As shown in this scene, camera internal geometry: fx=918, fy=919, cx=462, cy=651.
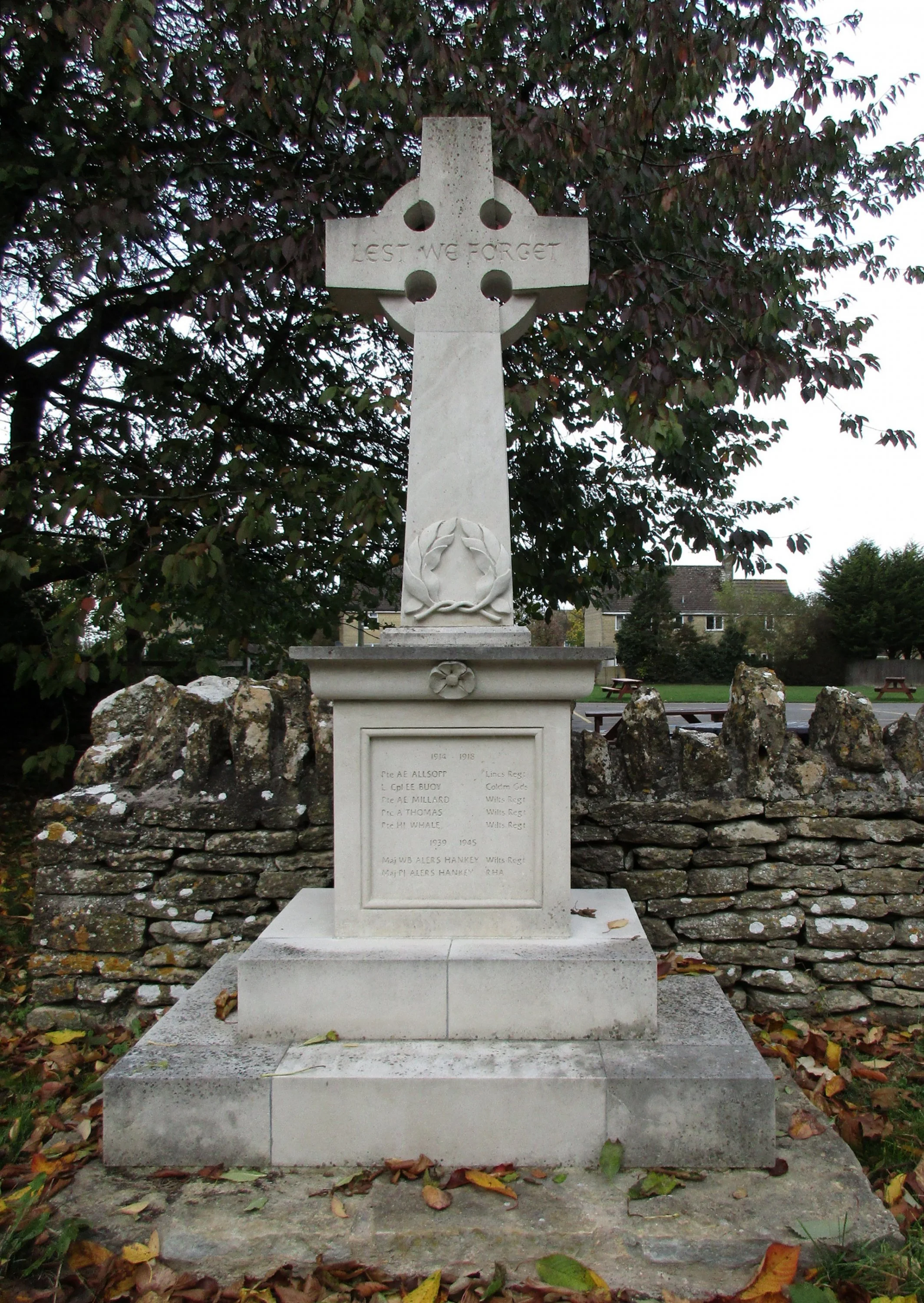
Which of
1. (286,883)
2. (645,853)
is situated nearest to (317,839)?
(286,883)

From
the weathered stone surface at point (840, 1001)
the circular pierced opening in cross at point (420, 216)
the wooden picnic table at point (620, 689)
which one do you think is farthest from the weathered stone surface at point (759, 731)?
the wooden picnic table at point (620, 689)

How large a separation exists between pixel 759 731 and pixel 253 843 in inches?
86.9

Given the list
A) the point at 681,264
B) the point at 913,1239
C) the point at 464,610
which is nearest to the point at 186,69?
the point at 681,264

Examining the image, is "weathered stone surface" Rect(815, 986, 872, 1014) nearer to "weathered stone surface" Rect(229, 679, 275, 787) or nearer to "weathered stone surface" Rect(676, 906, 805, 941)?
"weathered stone surface" Rect(676, 906, 805, 941)

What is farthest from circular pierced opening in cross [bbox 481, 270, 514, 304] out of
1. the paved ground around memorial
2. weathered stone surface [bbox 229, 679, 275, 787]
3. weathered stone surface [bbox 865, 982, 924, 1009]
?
weathered stone surface [bbox 865, 982, 924, 1009]

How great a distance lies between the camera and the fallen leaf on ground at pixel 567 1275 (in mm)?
1987

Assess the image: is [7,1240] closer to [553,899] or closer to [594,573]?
[553,899]

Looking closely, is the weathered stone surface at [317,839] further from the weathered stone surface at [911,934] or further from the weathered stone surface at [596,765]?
the weathered stone surface at [911,934]

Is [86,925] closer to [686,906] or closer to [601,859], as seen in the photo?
[601,859]

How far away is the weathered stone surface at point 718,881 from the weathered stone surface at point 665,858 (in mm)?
65

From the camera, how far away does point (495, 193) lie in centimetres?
324

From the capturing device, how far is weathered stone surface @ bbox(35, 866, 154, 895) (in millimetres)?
3875

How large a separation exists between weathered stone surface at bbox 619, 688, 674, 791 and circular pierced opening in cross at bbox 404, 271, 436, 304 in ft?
6.05

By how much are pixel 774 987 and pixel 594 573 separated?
12.5 feet
